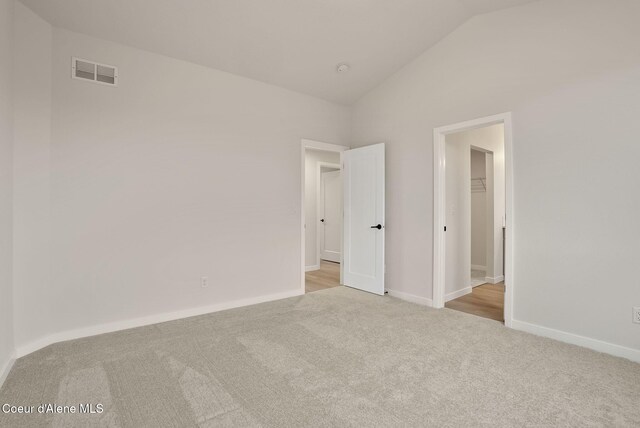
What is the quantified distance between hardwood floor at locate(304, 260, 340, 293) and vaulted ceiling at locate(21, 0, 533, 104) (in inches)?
116

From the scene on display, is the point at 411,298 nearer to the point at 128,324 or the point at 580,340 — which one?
the point at 580,340

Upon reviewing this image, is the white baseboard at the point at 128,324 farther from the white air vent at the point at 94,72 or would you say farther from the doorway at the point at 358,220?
A: the white air vent at the point at 94,72

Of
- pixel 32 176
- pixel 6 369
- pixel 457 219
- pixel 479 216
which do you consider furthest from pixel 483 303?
pixel 32 176

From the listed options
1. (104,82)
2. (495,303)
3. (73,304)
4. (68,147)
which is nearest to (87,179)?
(68,147)

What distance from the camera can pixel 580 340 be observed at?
273 cm

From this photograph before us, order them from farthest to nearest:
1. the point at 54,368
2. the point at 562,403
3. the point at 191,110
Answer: the point at 191,110
the point at 54,368
the point at 562,403

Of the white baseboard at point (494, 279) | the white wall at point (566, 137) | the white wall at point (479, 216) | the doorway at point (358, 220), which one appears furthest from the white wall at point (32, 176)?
the white wall at point (479, 216)

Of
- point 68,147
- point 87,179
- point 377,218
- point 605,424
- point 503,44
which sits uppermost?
point 503,44

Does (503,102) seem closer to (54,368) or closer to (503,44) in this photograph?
(503,44)

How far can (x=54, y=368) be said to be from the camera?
2289 millimetres

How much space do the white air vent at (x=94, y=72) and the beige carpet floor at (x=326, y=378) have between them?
93.6 inches

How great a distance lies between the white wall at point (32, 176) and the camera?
254 cm

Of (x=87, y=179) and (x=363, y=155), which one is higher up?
(x=363, y=155)

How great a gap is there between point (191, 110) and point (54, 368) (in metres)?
2.60
